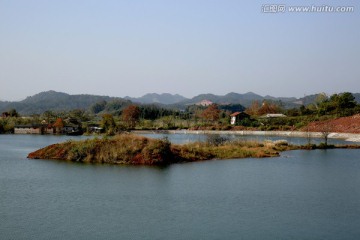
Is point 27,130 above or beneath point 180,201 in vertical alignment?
above

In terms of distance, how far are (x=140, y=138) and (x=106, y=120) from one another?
29496mm

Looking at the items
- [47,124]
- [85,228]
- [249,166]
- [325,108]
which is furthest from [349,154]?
[47,124]

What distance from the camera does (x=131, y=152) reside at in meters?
30.6

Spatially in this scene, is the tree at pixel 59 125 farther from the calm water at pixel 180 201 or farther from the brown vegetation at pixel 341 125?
the calm water at pixel 180 201

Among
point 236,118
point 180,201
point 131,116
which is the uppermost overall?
point 131,116

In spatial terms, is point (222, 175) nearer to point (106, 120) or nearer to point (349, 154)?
point (349, 154)

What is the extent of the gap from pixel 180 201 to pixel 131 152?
484 inches

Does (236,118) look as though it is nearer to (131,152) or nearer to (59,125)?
(59,125)

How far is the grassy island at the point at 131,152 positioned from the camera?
3042 centimetres

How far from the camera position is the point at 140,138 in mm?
31219

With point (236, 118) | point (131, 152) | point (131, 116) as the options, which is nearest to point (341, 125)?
point (236, 118)

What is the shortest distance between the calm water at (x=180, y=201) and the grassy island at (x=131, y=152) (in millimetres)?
1670

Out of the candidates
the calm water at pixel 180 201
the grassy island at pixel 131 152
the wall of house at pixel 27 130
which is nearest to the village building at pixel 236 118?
the wall of house at pixel 27 130

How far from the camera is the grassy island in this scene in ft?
99.8
